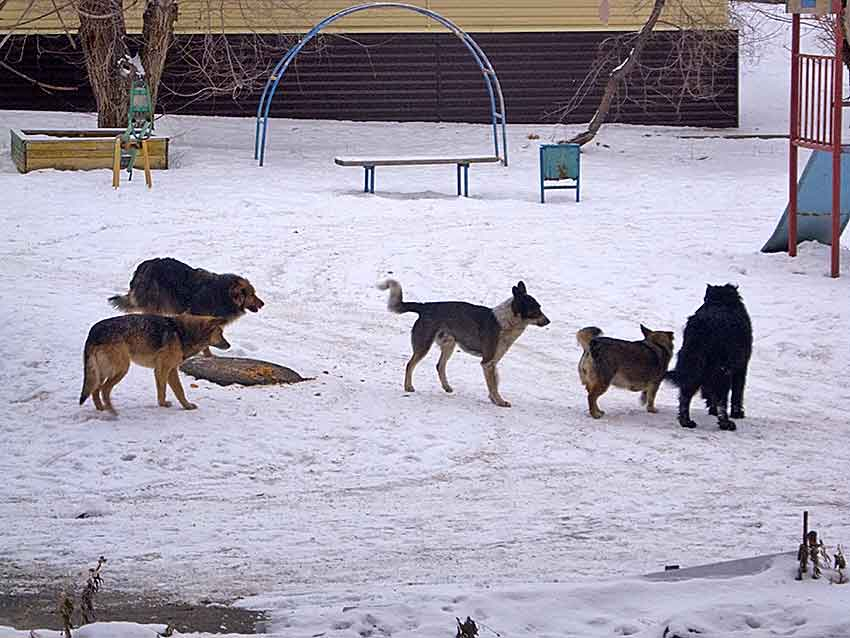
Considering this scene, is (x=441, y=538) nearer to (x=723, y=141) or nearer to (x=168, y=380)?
(x=168, y=380)

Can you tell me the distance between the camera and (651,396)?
10258 millimetres

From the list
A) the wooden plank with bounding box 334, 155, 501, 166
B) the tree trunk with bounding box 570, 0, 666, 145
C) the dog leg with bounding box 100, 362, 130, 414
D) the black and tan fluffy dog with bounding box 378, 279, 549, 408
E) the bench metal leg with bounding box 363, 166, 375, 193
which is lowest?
the dog leg with bounding box 100, 362, 130, 414

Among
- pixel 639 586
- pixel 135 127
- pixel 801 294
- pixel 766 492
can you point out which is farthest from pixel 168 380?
pixel 135 127

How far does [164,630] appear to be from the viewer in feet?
17.4

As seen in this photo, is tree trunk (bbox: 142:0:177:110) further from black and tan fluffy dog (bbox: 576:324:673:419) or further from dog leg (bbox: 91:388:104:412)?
black and tan fluffy dog (bbox: 576:324:673:419)

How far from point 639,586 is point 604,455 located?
10.6 feet

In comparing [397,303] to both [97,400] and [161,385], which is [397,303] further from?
[97,400]

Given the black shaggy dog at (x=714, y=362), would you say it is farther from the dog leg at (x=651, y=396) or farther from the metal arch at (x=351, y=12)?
the metal arch at (x=351, y=12)

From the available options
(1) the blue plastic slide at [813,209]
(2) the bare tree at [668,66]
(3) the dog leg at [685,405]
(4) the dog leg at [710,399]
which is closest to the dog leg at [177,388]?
(3) the dog leg at [685,405]

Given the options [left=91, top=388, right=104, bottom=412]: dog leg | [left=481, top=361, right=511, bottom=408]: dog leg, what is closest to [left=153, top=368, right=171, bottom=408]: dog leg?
[left=91, top=388, right=104, bottom=412]: dog leg

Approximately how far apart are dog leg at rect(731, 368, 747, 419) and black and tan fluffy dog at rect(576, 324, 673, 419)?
0.50 meters

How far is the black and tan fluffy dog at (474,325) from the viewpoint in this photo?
10.2 m

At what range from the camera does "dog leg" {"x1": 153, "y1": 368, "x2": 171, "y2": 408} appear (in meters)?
9.43

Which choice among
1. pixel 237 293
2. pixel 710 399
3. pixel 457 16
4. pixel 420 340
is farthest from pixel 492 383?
pixel 457 16
